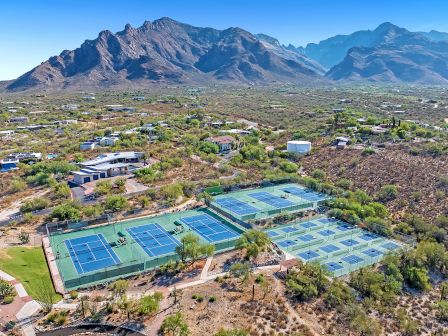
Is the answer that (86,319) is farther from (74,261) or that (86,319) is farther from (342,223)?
(342,223)

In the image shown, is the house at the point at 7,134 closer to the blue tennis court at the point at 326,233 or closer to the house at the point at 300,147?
the house at the point at 300,147

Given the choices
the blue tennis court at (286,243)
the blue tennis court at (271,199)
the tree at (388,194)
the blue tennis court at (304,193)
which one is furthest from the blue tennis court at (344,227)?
the tree at (388,194)

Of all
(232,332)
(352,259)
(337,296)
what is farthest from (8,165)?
(337,296)

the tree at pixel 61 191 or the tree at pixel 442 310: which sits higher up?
the tree at pixel 61 191

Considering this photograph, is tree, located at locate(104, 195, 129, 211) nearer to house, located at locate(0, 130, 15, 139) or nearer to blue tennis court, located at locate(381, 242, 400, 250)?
blue tennis court, located at locate(381, 242, 400, 250)

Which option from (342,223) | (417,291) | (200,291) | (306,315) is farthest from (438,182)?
(200,291)

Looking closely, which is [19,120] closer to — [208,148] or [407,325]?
[208,148]
